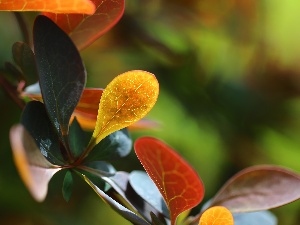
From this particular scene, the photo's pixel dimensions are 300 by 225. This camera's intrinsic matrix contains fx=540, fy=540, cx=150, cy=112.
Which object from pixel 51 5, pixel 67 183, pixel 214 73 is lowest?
pixel 214 73

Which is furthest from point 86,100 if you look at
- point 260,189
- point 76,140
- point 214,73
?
point 214,73

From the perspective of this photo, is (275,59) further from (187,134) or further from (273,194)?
(273,194)

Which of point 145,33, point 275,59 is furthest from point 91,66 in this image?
point 275,59

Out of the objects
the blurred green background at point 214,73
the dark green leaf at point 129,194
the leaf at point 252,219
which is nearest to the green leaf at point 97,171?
the dark green leaf at point 129,194

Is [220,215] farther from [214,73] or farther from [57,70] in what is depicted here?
[214,73]

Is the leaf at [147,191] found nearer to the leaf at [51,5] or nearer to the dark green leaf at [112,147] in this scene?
the dark green leaf at [112,147]

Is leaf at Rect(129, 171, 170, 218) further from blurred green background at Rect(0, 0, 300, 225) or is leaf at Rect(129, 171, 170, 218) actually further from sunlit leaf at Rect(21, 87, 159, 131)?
blurred green background at Rect(0, 0, 300, 225)
